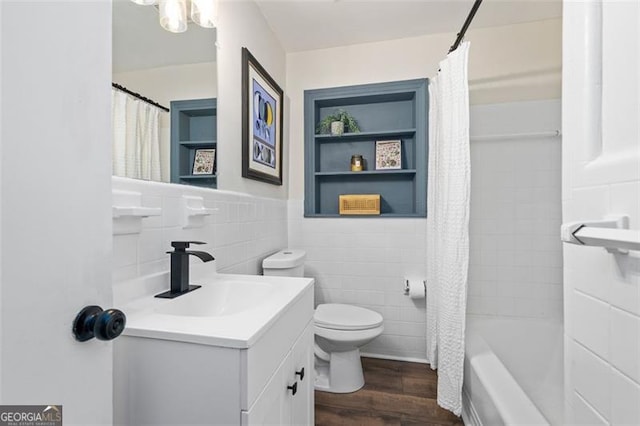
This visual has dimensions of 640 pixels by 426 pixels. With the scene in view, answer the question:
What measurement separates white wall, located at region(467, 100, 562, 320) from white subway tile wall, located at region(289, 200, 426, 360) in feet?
1.36

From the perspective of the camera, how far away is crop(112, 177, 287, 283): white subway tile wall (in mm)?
930

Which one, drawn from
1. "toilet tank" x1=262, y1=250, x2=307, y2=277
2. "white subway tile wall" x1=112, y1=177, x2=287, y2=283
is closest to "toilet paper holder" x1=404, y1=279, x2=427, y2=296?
"toilet tank" x1=262, y1=250, x2=307, y2=277

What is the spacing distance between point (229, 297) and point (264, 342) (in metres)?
0.45

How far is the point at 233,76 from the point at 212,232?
863 mm

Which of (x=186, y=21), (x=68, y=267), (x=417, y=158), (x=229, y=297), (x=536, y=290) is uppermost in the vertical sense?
(x=186, y=21)

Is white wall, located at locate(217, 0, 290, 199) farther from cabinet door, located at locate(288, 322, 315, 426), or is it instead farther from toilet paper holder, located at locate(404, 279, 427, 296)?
toilet paper holder, located at locate(404, 279, 427, 296)

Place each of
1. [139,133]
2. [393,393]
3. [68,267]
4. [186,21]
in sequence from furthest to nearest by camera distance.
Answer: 1. [393,393]
2. [186,21]
3. [139,133]
4. [68,267]

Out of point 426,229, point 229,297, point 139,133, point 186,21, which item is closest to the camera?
point 139,133

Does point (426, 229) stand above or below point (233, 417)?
above

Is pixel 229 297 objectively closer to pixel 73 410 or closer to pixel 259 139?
pixel 73 410

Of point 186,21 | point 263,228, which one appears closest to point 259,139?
point 263,228

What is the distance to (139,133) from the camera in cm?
101

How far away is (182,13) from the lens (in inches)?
48.3

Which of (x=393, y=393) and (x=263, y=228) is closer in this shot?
(x=393, y=393)
